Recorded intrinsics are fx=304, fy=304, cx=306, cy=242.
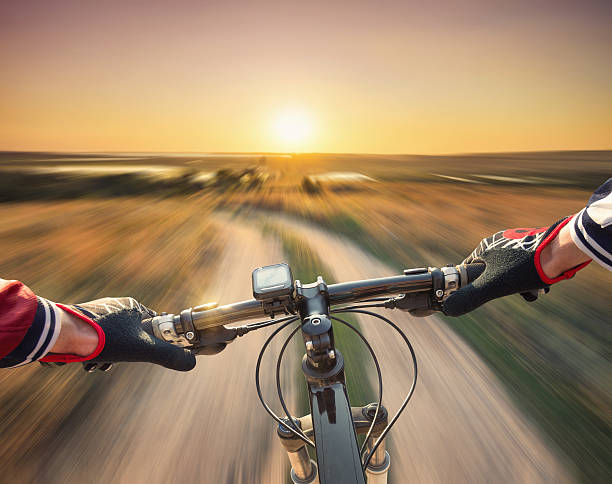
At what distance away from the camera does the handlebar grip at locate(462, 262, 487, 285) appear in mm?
1156

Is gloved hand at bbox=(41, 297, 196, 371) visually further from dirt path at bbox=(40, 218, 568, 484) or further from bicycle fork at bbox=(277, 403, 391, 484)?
dirt path at bbox=(40, 218, 568, 484)

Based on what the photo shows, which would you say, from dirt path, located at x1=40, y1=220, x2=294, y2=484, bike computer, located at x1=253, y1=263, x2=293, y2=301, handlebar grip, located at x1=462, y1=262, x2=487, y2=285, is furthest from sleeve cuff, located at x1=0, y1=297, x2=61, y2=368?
dirt path, located at x1=40, y1=220, x2=294, y2=484

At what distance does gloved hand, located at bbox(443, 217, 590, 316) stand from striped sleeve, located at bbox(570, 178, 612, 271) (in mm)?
124

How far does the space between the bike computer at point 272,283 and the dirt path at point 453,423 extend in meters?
1.60

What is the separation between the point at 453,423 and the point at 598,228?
1901 millimetres

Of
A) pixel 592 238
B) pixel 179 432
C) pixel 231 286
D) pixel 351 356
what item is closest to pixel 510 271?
pixel 592 238

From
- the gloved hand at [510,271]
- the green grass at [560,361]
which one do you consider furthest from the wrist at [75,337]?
the green grass at [560,361]

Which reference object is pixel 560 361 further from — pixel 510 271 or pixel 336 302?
pixel 336 302

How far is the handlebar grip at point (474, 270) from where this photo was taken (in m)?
1.16

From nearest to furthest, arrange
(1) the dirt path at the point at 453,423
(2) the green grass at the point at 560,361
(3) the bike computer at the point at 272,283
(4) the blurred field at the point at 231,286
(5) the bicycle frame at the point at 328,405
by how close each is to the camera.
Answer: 1. (5) the bicycle frame at the point at 328,405
2. (3) the bike computer at the point at 272,283
3. (1) the dirt path at the point at 453,423
4. (2) the green grass at the point at 560,361
5. (4) the blurred field at the point at 231,286

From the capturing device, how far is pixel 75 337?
0.91m

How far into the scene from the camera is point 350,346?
289cm

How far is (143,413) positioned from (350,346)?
5.85 feet

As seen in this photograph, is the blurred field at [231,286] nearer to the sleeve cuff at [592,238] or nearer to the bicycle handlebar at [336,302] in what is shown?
the bicycle handlebar at [336,302]
